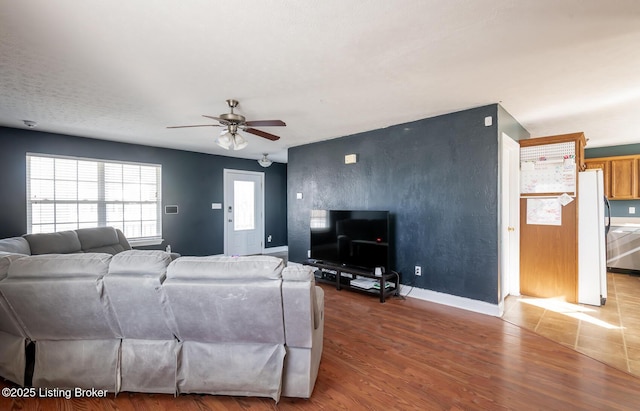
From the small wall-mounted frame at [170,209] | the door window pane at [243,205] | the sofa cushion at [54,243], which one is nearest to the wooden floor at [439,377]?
the sofa cushion at [54,243]

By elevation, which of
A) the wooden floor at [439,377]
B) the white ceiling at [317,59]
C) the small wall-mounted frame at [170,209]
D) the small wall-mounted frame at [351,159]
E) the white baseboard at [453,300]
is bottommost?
the wooden floor at [439,377]

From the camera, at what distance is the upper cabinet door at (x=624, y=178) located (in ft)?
16.9

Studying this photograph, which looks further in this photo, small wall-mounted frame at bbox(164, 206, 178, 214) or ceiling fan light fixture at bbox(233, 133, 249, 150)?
small wall-mounted frame at bbox(164, 206, 178, 214)

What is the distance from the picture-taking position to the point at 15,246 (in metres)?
2.94

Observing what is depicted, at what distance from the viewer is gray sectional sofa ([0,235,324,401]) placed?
1.73 meters

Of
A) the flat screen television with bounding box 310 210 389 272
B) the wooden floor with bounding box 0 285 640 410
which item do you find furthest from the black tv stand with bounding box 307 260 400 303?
the wooden floor with bounding box 0 285 640 410

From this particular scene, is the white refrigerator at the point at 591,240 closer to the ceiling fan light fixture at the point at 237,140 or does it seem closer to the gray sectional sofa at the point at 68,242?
the ceiling fan light fixture at the point at 237,140

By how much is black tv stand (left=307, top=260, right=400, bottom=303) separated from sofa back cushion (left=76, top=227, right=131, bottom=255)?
111 inches

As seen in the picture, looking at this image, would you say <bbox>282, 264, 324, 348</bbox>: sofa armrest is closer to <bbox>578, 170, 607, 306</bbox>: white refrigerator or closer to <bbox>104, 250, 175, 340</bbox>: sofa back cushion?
<bbox>104, 250, 175, 340</bbox>: sofa back cushion

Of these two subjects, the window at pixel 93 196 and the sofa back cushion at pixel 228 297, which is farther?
the window at pixel 93 196

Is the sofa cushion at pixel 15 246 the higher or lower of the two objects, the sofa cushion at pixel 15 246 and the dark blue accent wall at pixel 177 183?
the lower

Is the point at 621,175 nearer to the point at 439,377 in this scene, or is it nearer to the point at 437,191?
the point at 437,191

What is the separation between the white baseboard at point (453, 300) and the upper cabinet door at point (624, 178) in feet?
13.9

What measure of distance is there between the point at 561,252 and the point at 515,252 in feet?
1.59
